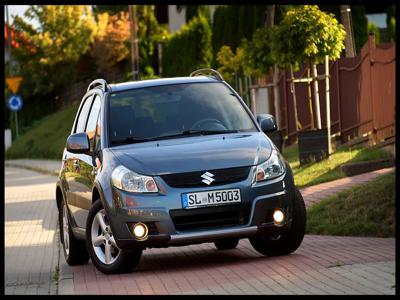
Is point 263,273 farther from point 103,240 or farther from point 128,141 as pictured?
point 128,141

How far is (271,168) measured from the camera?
1071 cm

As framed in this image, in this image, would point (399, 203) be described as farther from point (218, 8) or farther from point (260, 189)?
point (218, 8)

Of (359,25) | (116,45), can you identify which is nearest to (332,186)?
(359,25)

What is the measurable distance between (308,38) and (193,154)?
12344 millimetres

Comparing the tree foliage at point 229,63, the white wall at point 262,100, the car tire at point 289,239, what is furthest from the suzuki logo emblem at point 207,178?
the tree foliage at point 229,63

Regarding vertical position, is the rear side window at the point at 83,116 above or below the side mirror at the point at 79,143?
above

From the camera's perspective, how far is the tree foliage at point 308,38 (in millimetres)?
22672

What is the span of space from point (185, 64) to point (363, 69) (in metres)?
27.8

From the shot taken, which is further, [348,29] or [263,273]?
[348,29]

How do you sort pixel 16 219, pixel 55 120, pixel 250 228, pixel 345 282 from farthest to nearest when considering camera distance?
pixel 55 120 < pixel 16 219 < pixel 250 228 < pixel 345 282

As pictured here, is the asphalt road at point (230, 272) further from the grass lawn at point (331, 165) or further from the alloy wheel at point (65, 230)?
the grass lawn at point (331, 165)

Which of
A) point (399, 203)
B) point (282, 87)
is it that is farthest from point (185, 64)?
point (399, 203)

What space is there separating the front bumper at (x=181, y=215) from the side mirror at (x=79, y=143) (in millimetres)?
1123

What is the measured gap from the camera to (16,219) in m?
20.3
